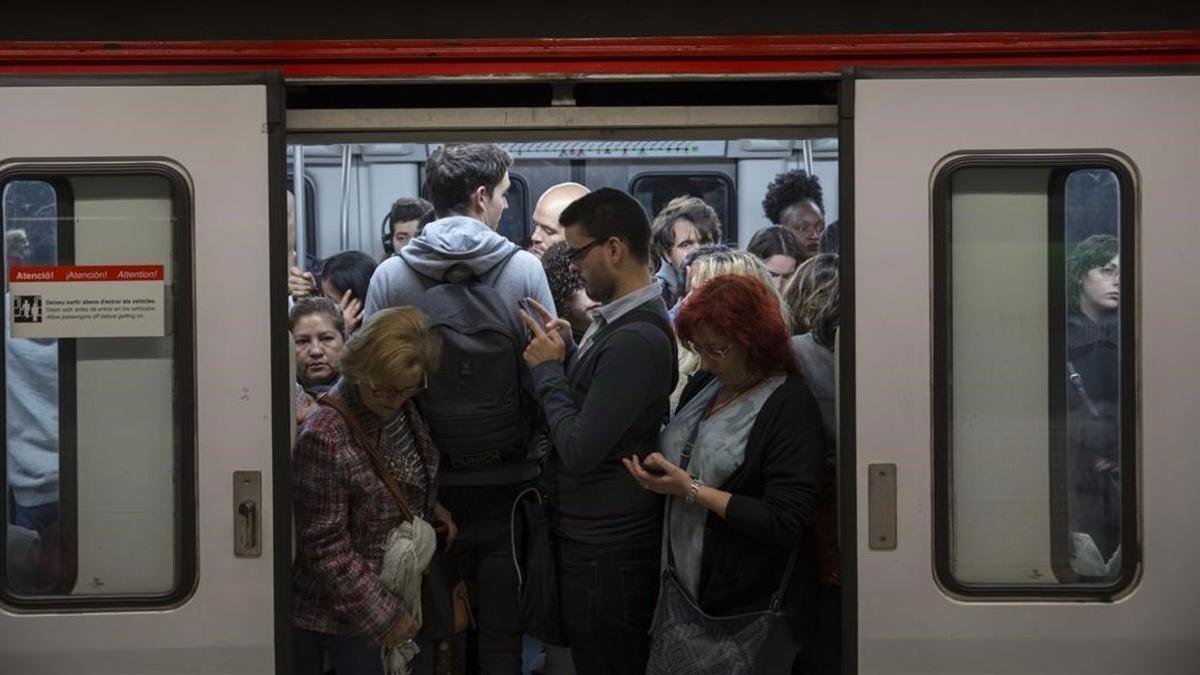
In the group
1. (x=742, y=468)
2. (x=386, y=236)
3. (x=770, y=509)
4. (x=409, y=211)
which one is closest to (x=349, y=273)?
(x=409, y=211)

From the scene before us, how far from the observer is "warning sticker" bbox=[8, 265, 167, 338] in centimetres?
363

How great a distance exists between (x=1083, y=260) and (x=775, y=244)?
8.42 ft

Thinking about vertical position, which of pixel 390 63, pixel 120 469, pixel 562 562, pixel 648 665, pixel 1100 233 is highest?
pixel 390 63

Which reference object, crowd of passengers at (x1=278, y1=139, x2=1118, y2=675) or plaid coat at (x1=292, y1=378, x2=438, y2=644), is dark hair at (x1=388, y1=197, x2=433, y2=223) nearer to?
crowd of passengers at (x1=278, y1=139, x2=1118, y2=675)

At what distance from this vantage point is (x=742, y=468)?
12.4 feet

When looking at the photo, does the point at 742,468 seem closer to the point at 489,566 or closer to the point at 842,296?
the point at 842,296

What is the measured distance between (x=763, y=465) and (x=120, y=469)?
1.72 metres

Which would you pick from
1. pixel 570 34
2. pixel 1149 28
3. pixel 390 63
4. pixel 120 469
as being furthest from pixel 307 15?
pixel 1149 28

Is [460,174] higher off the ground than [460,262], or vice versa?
[460,174]

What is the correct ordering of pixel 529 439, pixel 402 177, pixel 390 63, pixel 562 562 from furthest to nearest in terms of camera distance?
pixel 402 177, pixel 529 439, pixel 562 562, pixel 390 63

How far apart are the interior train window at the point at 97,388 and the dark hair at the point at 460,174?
44.9 inches

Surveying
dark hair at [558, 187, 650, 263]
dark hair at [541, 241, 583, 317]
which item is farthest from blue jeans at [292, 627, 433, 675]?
dark hair at [541, 241, 583, 317]

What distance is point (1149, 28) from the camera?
12.2ft

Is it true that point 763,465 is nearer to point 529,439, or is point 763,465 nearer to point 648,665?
point 648,665
